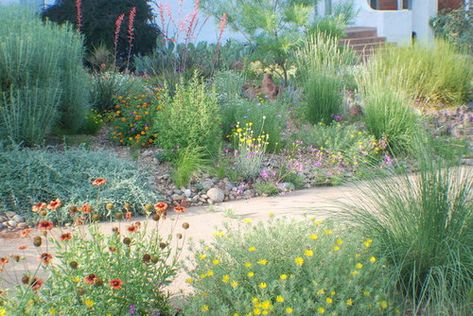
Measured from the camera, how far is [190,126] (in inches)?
293

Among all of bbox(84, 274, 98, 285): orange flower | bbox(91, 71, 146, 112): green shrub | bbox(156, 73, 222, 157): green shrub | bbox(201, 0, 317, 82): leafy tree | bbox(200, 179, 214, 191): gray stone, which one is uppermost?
bbox(201, 0, 317, 82): leafy tree

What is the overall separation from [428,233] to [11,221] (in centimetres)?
348

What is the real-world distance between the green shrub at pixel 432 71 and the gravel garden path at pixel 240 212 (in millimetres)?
3776

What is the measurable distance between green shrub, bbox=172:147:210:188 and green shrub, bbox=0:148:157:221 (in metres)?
0.31

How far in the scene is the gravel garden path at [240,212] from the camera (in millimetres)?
5418

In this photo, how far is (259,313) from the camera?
3.28 metres

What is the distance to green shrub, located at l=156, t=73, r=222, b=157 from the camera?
7.45m

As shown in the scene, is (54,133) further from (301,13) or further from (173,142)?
(301,13)

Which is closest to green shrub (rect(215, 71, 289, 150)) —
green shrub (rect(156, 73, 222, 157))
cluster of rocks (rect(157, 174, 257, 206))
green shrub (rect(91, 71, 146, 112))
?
green shrub (rect(156, 73, 222, 157))

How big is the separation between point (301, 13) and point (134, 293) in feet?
28.8

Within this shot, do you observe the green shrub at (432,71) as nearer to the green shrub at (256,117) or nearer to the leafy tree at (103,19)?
the green shrub at (256,117)

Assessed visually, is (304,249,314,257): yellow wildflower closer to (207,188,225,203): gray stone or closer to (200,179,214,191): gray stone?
(207,188,225,203): gray stone

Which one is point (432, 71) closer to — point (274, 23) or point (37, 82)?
point (274, 23)

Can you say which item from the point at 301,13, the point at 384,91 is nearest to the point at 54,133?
the point at 384,91
